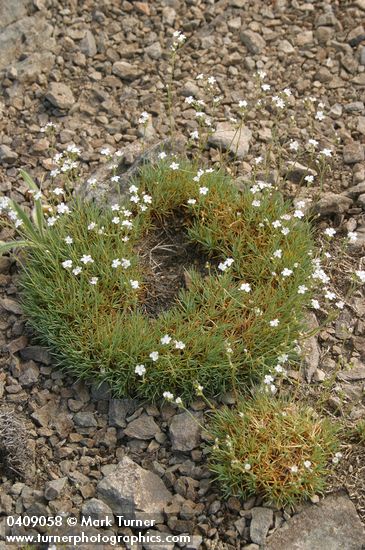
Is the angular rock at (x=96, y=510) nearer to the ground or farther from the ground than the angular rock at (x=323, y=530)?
farther from the ground

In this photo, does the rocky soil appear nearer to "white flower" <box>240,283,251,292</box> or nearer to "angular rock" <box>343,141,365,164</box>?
"angular rock" <box>343,141,365,164</box>

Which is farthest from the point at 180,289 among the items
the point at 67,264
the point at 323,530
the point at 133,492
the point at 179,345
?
the point at 323,530

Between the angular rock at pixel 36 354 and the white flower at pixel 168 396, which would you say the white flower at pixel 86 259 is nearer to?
the angular rock at pixel 36 354

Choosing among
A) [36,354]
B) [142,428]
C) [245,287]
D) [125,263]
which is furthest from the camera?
[36,354]

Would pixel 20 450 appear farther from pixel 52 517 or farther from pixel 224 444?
pixel 224 444

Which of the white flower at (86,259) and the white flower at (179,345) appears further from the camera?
the white flower at (86,259)

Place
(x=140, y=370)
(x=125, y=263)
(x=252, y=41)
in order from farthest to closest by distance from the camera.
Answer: (x=252, y=41) → (x=125, y=263) → (x=140, y=370)

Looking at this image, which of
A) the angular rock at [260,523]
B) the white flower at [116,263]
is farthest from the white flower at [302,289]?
the angular rock at [260,523]

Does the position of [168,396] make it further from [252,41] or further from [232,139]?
[252,41]
